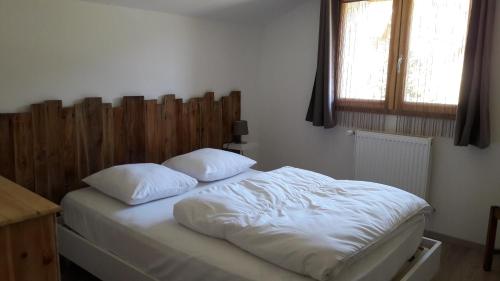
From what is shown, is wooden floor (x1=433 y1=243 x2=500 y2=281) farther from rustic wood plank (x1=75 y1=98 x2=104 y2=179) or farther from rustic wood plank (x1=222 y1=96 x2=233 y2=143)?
rustic wood plank (x1=75 y1=98 x2=104 y2=179)

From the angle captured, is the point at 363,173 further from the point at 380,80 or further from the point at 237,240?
the point at 237,240

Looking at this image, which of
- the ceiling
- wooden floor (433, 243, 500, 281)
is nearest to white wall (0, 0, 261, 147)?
the ceiling

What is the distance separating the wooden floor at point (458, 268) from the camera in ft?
8.45

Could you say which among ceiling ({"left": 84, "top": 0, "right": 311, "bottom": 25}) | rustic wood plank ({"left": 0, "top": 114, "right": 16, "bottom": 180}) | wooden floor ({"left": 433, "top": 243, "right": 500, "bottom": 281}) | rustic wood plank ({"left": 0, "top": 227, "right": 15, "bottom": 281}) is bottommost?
wooden floor ({"left": 433, "top": 243, "right": 500, "bottom": 281})

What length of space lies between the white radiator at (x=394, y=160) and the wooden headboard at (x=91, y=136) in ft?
4.56

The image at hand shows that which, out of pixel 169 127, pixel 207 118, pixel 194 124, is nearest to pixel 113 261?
pixel 169 127

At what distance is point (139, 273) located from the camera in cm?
202

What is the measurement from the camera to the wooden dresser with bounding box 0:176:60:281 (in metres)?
1.53

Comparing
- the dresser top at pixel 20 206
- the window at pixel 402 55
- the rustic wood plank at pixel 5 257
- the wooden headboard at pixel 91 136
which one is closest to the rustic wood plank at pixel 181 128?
the wooden headboard at pixel 91 136

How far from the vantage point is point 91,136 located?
2826 millimetres

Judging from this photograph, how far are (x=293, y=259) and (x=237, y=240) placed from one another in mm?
312

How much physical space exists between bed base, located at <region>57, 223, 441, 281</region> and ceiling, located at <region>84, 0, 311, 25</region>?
164cm

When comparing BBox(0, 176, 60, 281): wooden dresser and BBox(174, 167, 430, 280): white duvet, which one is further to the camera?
BBox(174, 167, 430, 280): white duvet

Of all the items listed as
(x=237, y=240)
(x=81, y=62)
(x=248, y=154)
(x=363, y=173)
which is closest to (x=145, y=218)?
(x=237, y=240)
